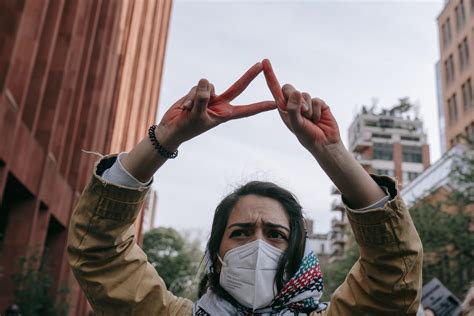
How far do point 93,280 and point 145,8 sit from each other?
137ft

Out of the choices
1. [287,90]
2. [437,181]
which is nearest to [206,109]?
[287,90]

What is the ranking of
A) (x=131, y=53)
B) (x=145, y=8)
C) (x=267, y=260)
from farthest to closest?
1. (x=145, y=8)
2. (x=131, y=53)
3. (x=267, y=260)

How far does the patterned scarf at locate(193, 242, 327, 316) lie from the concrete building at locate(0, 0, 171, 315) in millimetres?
12696

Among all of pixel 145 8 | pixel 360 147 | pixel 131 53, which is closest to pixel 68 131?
pixel 131 53

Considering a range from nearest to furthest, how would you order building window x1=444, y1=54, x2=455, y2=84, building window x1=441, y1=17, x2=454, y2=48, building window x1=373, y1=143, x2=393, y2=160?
building window x1=444, y1=54, x2=455, y2=84
building window x1=441, y1=17, x2=454, y2=48
building window x1=373, y1=143, x2=393, y2=160

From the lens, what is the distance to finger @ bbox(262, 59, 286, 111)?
1.90m

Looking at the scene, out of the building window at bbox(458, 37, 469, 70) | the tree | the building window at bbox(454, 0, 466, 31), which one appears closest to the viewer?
the tree

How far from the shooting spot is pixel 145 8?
137ft

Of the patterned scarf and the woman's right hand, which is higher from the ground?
the woman's right hand

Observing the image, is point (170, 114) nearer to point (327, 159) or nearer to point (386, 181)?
point (327, 159)

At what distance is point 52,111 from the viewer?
62.4 feet

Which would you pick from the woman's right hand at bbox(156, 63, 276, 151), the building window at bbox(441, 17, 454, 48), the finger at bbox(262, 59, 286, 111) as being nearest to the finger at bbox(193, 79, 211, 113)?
the woman's right hand at bbox(156, 63, 276, 151)

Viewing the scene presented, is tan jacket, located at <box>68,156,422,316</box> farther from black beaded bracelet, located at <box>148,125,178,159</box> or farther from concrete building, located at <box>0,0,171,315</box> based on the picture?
concrete building, located at <box>0,0,171,315</box>

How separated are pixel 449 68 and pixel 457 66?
185 centimetres
